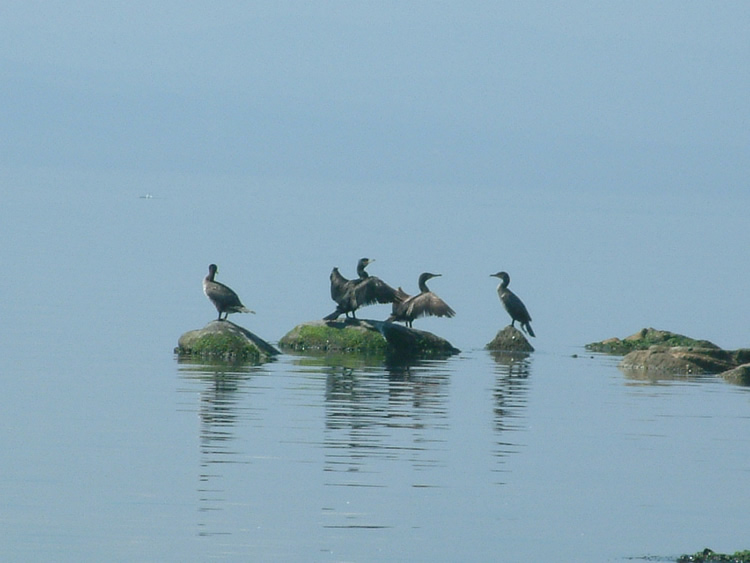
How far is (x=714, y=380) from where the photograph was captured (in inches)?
1176

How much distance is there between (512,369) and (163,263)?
1406 inches

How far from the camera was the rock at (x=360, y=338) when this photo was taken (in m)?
32.8

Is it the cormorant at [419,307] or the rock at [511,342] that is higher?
the cormorant at [419,307]

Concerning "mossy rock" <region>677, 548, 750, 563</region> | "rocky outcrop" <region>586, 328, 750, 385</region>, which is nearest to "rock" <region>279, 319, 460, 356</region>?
Answer: "rocky outcrop" <region>586, 328, 750, 385</region>

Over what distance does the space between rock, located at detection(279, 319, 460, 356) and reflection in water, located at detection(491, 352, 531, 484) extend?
1.67 m

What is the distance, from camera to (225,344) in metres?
30.8

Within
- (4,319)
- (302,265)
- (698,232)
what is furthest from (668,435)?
(698,232)

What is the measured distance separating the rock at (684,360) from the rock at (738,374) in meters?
0.85

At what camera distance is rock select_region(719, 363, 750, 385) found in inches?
1172

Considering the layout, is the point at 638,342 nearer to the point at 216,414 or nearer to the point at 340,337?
the point at 340,337

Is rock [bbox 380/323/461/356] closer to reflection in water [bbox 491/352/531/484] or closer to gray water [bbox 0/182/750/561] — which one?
gray water [bbox 0/182/750/561]

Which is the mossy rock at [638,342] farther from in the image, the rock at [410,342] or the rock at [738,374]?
the rock at [738,374]

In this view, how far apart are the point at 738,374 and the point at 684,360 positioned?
4.73 ft

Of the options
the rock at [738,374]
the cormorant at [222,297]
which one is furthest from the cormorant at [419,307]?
the rock at [738,374]
